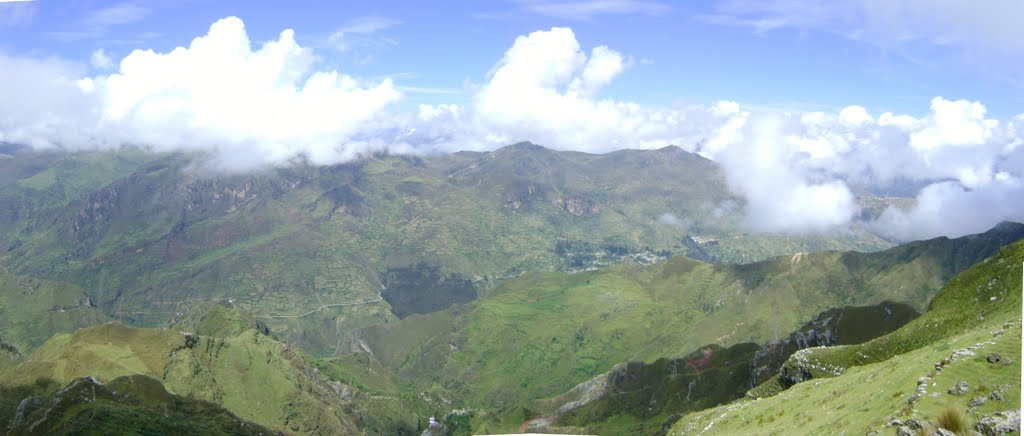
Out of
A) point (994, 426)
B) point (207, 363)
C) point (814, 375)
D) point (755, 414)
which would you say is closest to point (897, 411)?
point (994, 426)

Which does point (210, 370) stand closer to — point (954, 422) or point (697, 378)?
point (697, 378)

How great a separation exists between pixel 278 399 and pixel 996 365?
171 meters

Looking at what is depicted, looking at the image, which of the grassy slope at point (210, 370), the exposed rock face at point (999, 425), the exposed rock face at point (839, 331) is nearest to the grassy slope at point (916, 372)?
the exposed rock face at point (999, 425)

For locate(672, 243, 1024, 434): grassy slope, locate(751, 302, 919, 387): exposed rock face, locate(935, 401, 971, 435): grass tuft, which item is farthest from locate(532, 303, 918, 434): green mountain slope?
locate(935, 401, 971, 435): grass tuft

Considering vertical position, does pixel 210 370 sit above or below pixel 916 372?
below

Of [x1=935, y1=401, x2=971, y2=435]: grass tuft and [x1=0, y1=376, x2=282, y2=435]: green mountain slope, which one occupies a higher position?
[x1=935, y1=401, x2=971, y2=435]: grass tuft

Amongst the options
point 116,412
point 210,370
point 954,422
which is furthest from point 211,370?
point 954,422

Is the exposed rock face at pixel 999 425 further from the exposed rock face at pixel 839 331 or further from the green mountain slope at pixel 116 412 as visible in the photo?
the green mountain slope at pixel 116 412

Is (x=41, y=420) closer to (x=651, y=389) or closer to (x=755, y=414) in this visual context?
(x=755, y=414)

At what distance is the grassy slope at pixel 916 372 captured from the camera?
25.6 metres

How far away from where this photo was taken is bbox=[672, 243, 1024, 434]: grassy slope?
1006 inches

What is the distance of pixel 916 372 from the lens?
107ft

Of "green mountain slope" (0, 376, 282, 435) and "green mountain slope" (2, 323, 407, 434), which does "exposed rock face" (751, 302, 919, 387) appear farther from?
"green mountain slope" (2, 323, 407, 434)

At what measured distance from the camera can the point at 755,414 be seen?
5256cm
